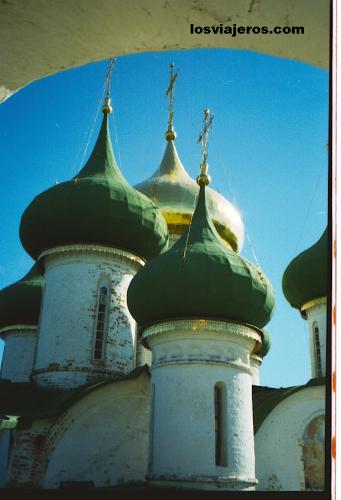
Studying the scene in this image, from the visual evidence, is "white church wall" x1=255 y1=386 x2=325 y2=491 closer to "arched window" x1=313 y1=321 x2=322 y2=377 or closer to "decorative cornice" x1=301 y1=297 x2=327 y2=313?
"arched window" x1=313 y1=321 x2=322 y2=377

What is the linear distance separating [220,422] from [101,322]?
3.45 m

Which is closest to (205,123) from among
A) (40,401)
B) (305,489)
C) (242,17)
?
Result: (40,401)

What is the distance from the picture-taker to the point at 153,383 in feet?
29.6

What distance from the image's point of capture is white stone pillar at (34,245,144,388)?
416 inches

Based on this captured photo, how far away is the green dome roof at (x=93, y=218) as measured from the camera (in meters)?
11.0

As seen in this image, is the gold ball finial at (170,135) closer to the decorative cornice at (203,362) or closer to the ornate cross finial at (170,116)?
the ornate cross finial at (170,116)

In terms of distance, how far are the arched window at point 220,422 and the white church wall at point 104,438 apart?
1.63 meters

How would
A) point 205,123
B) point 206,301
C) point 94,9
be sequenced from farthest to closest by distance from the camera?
1. point 205,123
2. point 206,301
3. point 94,9

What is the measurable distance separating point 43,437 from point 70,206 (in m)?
4.49

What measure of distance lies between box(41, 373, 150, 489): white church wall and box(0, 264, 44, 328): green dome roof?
4671 mm

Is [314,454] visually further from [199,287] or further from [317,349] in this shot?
[199,287]

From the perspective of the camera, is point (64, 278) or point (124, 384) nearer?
point (124, 384)

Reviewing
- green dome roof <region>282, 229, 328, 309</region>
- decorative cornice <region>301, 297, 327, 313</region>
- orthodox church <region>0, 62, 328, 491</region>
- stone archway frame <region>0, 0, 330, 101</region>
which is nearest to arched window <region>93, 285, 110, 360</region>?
orthodox church <region>0, 62, 328, 491</region>

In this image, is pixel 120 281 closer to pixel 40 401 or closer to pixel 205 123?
pixel 40 401
